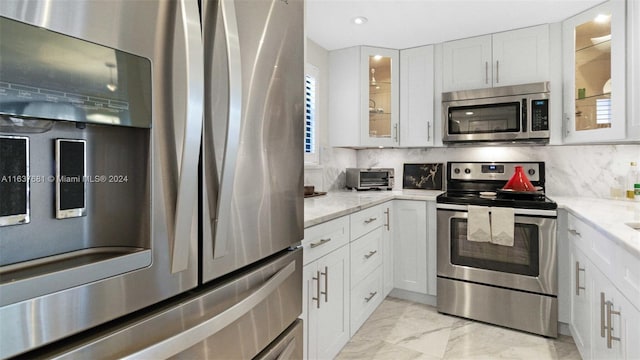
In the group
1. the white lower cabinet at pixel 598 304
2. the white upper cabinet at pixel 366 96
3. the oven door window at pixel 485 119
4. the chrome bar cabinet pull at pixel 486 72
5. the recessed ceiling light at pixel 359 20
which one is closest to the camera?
the white lower cabinet at pixel 598 304

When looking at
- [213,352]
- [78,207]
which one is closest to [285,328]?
[213,352]

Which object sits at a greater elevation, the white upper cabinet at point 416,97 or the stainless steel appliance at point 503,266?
the white upper cabinet at point 416,97

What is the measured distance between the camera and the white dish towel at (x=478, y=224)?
7.97ft

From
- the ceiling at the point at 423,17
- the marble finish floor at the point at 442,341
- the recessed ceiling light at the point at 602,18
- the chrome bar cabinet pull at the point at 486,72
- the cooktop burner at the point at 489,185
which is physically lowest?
the marble finish floor at the point at 442,341

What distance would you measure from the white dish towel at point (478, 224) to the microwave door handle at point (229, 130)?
2103 millimetres

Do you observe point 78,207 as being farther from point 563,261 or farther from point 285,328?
point 563,261

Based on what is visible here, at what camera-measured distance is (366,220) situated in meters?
2.36

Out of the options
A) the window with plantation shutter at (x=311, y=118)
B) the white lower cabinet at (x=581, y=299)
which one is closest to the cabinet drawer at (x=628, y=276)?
the white lower cabinet at (x=581, y=299)

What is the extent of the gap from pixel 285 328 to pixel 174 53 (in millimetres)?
953

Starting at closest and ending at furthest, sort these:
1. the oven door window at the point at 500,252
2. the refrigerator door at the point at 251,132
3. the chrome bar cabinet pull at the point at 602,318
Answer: the refrigerator door at the point at 251,132 < the chrome bar cabinet pull at the point at 602,318 < the oven door window at the point at 500,252

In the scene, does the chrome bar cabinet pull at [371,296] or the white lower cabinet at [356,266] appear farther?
the chrome bar cabinet pull at [371,296]

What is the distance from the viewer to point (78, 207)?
0.61 m

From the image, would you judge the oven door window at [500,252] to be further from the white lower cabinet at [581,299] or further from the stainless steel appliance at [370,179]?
the stainless steel appliance at [370,179]

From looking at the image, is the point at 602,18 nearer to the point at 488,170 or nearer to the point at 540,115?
the point at 540,115
